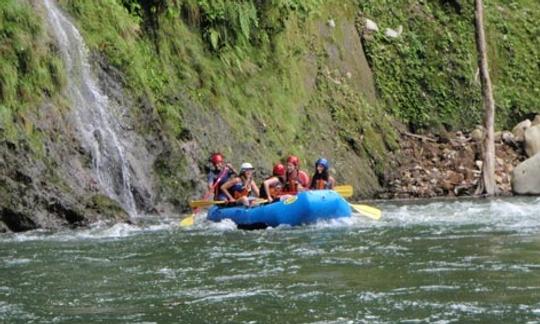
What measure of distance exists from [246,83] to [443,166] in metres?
5.35

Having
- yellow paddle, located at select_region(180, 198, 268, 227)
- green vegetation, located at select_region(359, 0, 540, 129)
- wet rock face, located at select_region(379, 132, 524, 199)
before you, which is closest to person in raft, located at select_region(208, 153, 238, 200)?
yellow paddle, located at select_region(180, 198, 268, 227)

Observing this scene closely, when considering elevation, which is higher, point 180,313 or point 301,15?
point 301,15

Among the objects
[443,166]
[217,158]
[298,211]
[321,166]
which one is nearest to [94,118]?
[217,158]

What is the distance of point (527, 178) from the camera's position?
2247 centimetres

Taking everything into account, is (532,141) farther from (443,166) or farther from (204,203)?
(204,203)

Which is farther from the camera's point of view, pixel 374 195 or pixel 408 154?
pixel 408 154

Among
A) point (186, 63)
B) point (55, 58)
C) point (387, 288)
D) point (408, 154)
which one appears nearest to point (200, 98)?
point (186, 63)

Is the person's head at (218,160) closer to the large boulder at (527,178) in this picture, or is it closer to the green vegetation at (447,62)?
the large boulder at (527,178)

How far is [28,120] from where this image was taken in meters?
15.9

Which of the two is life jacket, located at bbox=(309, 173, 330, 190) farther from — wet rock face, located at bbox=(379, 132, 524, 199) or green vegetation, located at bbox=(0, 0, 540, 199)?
wet rock face, located at bbox=(379, 132, 524, 199)

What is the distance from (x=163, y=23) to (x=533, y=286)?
12404 mm

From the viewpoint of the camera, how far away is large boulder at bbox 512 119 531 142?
83.2 ft

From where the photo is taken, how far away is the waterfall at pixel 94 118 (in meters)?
16.7

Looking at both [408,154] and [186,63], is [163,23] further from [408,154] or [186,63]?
[408,154]
